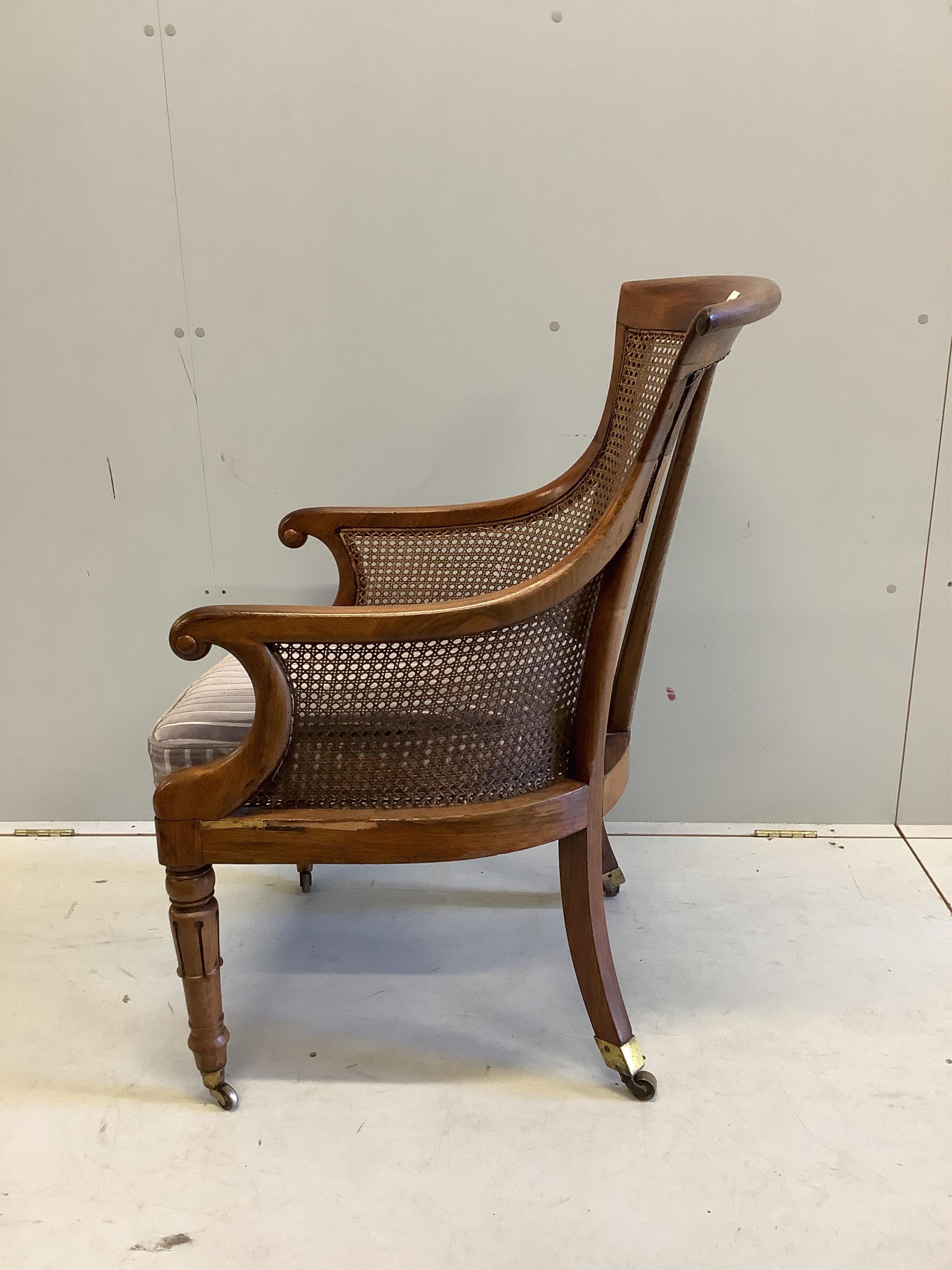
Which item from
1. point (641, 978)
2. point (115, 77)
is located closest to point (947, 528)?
point (641, 978)

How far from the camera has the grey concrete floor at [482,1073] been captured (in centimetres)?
115

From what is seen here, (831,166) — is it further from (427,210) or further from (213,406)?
(213,406)

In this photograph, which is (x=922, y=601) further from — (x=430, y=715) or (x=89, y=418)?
(x=89, y=418)

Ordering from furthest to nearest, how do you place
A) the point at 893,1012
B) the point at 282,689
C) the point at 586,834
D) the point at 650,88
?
the point at 650,88 < the point at 893,1012 < the point at 586,834 < the point at 282,689

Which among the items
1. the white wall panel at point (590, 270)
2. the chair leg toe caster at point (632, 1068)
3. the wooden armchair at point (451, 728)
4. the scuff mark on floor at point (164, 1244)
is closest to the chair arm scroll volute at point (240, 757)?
the wooden armchair at point (451, 728)

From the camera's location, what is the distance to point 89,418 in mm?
1865

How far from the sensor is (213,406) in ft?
6.05

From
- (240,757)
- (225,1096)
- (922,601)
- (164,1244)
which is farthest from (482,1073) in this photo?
(922,601)

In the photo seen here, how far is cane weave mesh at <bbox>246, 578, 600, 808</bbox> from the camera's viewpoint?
1.23 metres

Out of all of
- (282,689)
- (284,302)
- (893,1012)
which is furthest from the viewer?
(284,302)

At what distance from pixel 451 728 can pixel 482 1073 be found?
514 millimetres

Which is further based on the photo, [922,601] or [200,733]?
[922,601]

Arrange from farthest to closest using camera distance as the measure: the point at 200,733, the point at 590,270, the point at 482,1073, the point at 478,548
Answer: the point at 590,270 < the point at 478,548 < the point at 482,1073 < the point at 200,733

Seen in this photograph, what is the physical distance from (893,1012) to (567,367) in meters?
1.19
